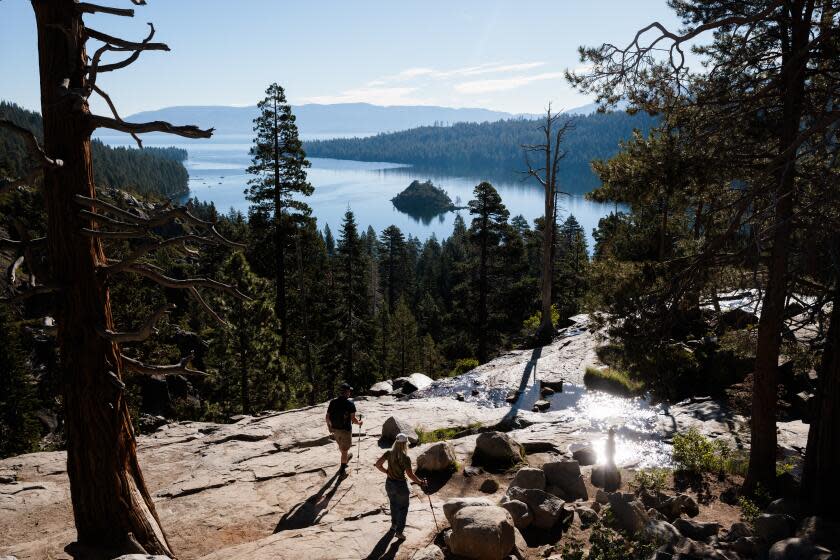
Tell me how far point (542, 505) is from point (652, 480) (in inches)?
113

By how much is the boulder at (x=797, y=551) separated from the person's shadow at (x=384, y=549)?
195 inches

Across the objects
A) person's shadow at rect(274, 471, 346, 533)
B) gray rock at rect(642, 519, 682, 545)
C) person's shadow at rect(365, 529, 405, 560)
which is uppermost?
gray rock at rect(642, 519, 682, 545)

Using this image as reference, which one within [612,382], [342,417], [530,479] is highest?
[342,417]

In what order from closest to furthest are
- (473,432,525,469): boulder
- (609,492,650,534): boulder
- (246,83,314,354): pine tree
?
(609,492,650,534): boulder → (473,432,525,469): boulder → (246,83,314,354): pine tree

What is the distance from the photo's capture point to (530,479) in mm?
9555

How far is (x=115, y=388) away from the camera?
607 cm

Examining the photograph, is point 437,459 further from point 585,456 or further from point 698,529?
point 698,529

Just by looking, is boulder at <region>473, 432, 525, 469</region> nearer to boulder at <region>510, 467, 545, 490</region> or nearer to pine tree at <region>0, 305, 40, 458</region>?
boulder at <region>510, 467, 545, 490</region>

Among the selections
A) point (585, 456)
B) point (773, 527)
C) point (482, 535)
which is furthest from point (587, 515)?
point (585, 456)

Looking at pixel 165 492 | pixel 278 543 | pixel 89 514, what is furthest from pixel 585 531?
pixel 165 492

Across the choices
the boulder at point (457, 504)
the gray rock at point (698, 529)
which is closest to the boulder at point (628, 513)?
the gray rock at point (698, 529)

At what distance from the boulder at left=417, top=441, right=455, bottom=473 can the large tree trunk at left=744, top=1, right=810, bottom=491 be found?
557 centimetres

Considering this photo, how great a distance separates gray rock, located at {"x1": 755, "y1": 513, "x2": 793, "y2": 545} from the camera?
24.3ft

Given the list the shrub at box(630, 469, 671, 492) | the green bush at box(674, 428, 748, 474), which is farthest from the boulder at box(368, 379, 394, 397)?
the green bush at box(674, 428, 748, 474)
